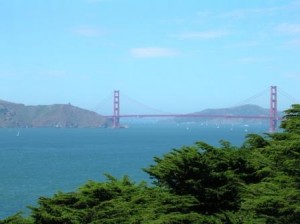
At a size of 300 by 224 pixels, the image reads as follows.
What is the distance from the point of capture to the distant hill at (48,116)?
161625mm

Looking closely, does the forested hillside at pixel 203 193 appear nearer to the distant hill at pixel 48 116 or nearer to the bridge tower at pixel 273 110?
the bridge tower at pixel 273 110

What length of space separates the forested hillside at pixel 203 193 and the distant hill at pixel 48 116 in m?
147

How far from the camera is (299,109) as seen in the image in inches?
434

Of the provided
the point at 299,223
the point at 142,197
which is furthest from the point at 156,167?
the point at 299,223

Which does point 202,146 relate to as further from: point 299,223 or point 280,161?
point 299,223

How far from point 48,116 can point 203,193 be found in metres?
160

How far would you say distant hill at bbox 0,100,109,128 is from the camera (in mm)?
161625

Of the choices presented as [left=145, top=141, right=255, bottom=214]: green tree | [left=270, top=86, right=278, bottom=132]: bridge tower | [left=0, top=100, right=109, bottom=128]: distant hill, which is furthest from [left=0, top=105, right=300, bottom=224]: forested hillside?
[left=0, top=100, right=109, bottom=128]: distant hill

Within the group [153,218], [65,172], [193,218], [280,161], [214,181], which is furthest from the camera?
[65,172]

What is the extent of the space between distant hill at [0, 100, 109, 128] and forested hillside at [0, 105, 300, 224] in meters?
147

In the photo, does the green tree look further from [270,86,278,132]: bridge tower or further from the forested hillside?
[270,86,278,132]: bridge tower

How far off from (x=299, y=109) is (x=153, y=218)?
15.2 ft

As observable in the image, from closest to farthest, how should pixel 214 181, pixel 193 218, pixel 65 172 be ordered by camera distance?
pixel 193 218 < pixel 214 181 < pixel 65 172

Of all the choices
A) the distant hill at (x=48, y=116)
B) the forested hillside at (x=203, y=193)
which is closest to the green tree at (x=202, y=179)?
the forested hillside at (x=203, y=193)
